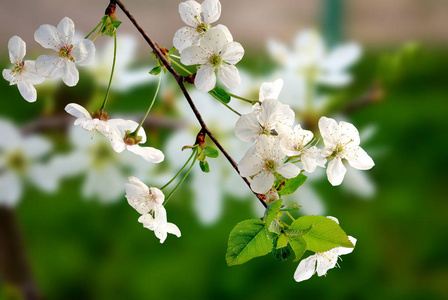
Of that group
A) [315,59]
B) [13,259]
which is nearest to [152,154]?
[315,59]

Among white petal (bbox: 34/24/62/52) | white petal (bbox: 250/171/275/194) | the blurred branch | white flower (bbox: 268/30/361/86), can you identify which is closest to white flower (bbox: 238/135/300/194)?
white petal (bbox: 250/171/275/194)

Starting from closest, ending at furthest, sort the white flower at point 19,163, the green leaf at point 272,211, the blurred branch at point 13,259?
the green leaf at point 272,211, the white flower at point 19,163, the blurred branch at point 13,259

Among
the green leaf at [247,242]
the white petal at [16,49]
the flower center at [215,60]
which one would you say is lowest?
the green leaf at [247,242]

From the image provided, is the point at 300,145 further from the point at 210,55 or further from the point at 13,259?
the point at 13,259

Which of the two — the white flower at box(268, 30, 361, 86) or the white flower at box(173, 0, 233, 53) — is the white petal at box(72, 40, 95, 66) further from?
the white flower at box(268, 30, 361, 86)

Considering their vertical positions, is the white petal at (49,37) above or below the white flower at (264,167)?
above

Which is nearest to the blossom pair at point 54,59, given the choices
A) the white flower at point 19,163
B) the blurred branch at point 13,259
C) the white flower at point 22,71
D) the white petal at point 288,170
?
the white flower at point 22,71

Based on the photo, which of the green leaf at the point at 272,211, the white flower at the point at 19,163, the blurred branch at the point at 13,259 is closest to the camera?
the green leaf at the point at 272,211

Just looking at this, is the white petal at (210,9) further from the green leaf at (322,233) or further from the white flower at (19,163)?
the white flower at (19,163)

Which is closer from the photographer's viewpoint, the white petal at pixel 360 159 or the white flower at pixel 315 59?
the white petal at pixel 360 159
